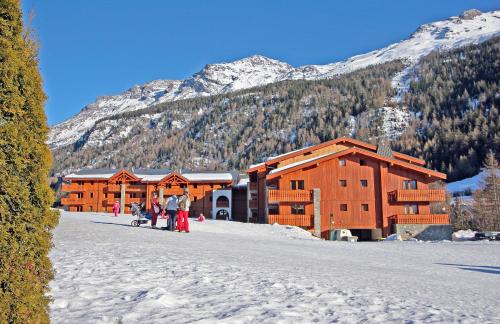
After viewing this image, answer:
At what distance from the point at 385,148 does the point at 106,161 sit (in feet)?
581

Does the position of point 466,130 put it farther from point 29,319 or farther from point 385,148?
point 29,319

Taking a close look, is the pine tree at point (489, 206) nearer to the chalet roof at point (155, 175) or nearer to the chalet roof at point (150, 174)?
the chalet roof at point (155, 175)

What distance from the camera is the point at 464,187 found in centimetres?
10138

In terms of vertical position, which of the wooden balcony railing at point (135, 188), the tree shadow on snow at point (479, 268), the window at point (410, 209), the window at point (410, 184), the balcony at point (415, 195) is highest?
the wooden balcony railing at point (135, 188)

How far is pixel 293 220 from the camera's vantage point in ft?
122

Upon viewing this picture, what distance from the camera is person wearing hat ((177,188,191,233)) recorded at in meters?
19.2

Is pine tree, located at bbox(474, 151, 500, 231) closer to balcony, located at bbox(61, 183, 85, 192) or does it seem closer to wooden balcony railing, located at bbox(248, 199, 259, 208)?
wooden balcony railing, located at bbox(248, 199, 259, 208)

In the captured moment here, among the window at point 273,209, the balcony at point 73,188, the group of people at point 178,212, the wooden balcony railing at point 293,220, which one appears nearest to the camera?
the group of people at point 178,212

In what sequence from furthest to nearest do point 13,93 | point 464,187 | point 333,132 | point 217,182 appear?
point 333,132 < point 464,187 < point 217,182 < point 13,93

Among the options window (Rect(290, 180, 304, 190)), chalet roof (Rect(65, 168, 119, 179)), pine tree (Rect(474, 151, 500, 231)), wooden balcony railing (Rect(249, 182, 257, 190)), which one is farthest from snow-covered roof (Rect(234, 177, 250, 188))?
pine tree (Rect(474, 151, 500, 231))

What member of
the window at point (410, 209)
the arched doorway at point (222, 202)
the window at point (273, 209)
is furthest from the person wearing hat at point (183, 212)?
the arched doorway at point (222, 202)

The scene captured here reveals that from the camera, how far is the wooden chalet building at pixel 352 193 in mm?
37375

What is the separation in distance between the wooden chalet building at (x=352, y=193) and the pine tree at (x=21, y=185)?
32886 millimetres

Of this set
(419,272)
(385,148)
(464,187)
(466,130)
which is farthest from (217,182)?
(466,130)
